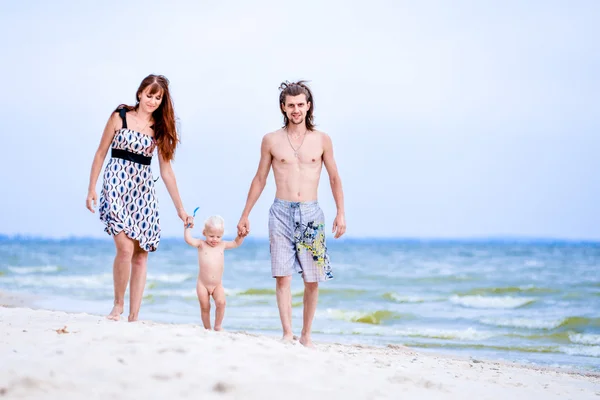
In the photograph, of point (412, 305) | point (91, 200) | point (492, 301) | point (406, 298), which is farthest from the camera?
point (492, 301)

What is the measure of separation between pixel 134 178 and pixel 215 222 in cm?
76

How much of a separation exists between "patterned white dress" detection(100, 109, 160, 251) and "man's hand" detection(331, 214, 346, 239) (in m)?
1.32

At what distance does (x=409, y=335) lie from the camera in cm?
966

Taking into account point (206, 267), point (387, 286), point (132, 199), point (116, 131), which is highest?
point (116, 131)

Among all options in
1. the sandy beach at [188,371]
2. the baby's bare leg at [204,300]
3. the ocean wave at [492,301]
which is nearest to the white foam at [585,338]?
the ocean wave at [492,301]

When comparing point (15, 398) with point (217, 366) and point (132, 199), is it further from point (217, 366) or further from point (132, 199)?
point (132, 199)

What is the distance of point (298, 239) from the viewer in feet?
Answer: 17.5

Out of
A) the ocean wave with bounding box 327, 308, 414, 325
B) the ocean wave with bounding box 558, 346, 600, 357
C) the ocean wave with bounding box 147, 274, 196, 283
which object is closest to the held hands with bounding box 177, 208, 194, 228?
the ocean wave with bounding box 558, 346, 600, 357

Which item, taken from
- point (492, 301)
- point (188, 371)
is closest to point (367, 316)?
point (492, 301)

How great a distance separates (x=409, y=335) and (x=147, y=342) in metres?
6.06

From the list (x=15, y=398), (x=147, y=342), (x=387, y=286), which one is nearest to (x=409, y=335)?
(x=147, y=342)

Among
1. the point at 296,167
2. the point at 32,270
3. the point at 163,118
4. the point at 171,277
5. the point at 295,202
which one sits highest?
the point at 163,118

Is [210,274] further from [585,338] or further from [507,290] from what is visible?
[507,290]

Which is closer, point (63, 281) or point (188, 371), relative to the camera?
point (188, 371)
